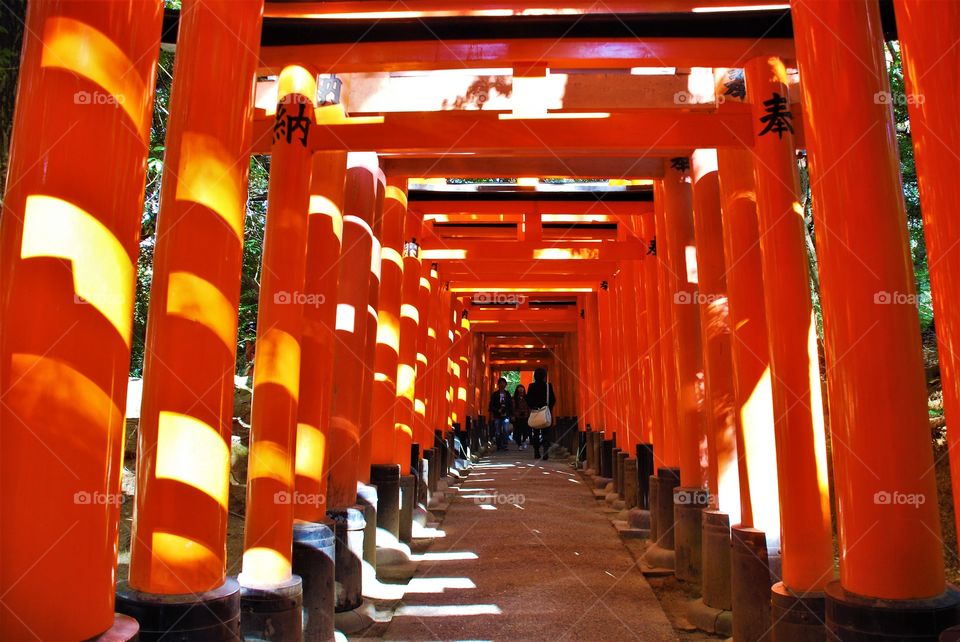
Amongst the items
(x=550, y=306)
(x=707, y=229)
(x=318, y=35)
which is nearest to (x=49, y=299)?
(x=318, y=35)

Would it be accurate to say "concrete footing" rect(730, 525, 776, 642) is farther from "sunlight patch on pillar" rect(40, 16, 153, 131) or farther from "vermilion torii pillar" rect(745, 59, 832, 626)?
"sunlight patch on pillar" rect(40, 16, 153, 131)

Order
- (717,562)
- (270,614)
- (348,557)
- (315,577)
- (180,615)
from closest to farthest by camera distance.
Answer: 1. (180,615)
2. (270,614)
3. (315,577)
4. (717,562)
5. (348,557)

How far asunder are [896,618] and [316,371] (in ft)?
12.4

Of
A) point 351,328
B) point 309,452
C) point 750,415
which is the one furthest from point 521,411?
point 750,415

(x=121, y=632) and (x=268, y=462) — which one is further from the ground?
(x=268, y=462)

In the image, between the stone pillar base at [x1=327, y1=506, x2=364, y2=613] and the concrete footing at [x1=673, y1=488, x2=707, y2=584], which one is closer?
the stone pillar base at [x1=327, y1=506, x2=364, y2=613]

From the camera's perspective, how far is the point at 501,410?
23969 mm

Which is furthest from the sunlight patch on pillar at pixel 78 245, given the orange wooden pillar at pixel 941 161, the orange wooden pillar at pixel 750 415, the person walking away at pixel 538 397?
the person walking away at pixel 538 397

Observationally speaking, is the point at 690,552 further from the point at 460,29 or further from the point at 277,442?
the point at 460,29

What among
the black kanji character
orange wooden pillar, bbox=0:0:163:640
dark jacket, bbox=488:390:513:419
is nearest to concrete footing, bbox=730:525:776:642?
the black kanji character

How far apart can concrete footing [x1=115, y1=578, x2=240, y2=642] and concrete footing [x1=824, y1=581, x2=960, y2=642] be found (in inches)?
97.2

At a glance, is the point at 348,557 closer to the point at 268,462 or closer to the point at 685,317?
the point at 268,462

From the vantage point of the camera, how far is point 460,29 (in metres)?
5.21

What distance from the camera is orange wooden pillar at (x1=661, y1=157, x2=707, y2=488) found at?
705 cm
